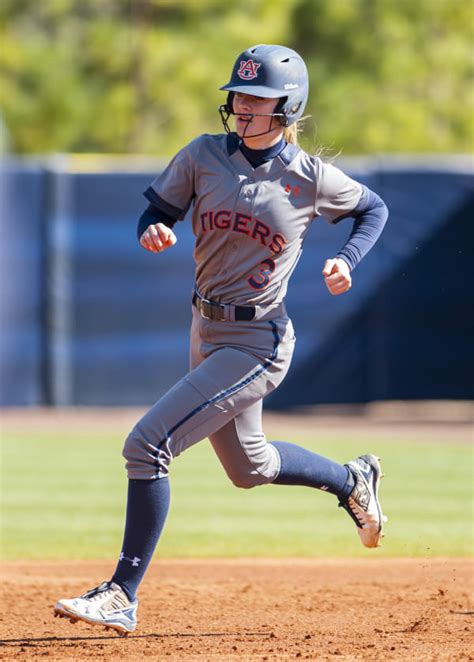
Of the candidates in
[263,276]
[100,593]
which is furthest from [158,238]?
[100,593]

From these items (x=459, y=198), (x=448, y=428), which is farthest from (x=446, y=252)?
(x=448, y=428)

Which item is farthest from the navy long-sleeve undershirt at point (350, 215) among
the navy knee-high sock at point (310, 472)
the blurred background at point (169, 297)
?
the blurred background at point (169, 297)

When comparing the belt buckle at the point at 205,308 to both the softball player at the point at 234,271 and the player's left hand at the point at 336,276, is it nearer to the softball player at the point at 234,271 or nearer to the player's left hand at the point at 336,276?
the softball player at the point at 234,271

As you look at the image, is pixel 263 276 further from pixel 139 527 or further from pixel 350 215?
pixel 139 527

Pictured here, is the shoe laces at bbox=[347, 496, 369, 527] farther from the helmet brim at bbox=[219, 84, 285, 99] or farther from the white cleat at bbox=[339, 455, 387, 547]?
the helmet brim at bbox=[219, 84, 285, 99]

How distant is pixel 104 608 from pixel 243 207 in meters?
1.44

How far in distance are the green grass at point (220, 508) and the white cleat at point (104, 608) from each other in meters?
2.27

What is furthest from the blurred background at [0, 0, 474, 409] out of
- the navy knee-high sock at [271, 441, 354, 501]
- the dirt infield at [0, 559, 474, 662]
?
the navy knee-high sock at [271, 441, 354, 501]

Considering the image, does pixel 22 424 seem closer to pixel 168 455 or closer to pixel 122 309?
pixel 122 309

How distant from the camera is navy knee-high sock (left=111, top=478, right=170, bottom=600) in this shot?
4.28m

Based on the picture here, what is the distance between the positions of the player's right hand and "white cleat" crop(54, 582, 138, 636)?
117cm

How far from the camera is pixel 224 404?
14.1 feet

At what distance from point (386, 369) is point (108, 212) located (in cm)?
326

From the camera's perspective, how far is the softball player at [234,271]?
4262 mm
